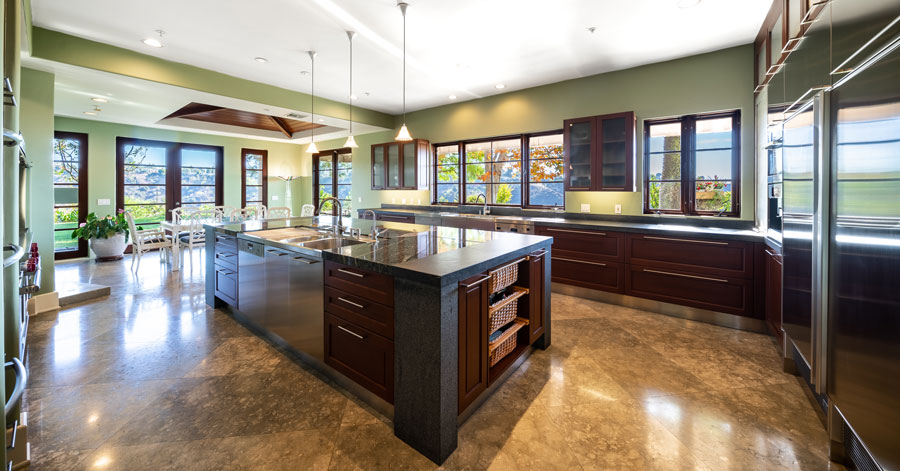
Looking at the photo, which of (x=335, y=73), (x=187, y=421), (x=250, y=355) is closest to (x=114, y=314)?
(x=250, y=355)

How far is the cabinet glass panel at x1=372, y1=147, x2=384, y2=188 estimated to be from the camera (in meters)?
7.04

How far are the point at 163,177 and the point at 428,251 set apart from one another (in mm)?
8328

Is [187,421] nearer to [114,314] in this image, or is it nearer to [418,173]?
[114,314]

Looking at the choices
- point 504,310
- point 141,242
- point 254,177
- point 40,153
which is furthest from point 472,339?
point 254,177

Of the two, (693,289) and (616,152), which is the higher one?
(616,152)

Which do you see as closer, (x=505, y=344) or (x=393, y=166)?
(x=505, y=344)

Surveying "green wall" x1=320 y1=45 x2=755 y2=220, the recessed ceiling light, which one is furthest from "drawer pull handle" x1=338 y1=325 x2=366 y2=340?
"green wall" x1=320 y1=45 x2=755 y2=220

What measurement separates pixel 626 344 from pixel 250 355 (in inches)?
116

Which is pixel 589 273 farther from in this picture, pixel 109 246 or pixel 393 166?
pixel 109 246

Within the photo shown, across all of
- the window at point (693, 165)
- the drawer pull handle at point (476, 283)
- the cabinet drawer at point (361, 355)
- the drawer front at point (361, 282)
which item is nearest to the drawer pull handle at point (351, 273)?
the drawer front at point (361, 282)

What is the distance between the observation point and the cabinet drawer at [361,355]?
1987 millimetres

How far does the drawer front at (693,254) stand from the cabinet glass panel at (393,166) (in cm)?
412

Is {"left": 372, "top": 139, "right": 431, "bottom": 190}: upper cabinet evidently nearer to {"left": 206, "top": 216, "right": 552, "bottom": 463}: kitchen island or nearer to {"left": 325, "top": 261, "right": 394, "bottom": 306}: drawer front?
{"left": 206, "top": 216, "right": 552, "bottom": 463}: kitchen island

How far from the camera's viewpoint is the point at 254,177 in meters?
9.33
